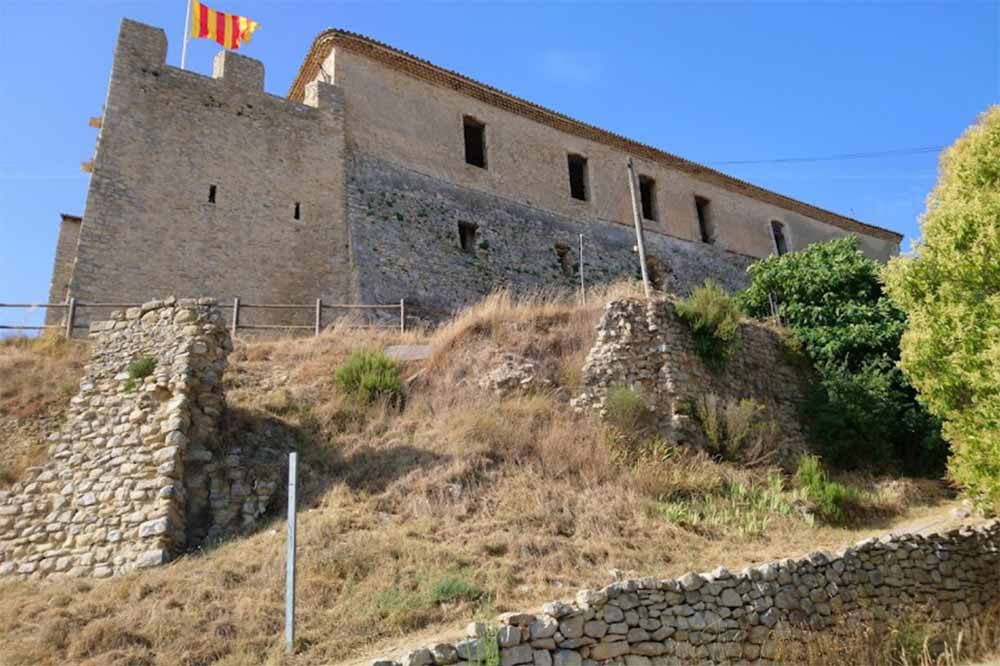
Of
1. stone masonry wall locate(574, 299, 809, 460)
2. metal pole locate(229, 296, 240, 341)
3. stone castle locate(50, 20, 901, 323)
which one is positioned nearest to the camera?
stone masonry wall locate(574, 299, 809, 460)

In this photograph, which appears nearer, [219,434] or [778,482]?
[219,434]

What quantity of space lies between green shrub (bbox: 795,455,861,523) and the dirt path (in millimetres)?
386

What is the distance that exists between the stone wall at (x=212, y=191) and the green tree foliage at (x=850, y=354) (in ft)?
29.9

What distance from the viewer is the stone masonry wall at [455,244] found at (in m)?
17.5

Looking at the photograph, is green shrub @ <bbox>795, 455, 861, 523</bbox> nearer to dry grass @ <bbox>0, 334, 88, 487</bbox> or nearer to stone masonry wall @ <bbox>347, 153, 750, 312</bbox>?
stone masonry wall @ <bbox>347, 153, 750, 312</bbox>

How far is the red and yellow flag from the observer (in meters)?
17.0

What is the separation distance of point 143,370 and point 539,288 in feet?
37.2

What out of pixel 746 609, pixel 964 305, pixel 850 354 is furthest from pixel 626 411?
pixel 850 354

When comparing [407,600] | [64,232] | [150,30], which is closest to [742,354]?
[407,600]

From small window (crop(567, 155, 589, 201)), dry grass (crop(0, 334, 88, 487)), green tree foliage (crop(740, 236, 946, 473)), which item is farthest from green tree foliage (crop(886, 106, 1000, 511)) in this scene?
small window (crop(567, 155, 589, 201))

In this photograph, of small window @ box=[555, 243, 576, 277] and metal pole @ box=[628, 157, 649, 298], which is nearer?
metal pole @ box=[628, 157, 649, 298]

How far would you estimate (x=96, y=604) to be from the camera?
7.51 metres

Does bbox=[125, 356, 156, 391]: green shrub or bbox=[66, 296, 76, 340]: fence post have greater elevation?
bbox=[66, 296, 76, 340]: fence post

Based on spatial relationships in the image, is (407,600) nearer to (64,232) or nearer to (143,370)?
(143,370)
